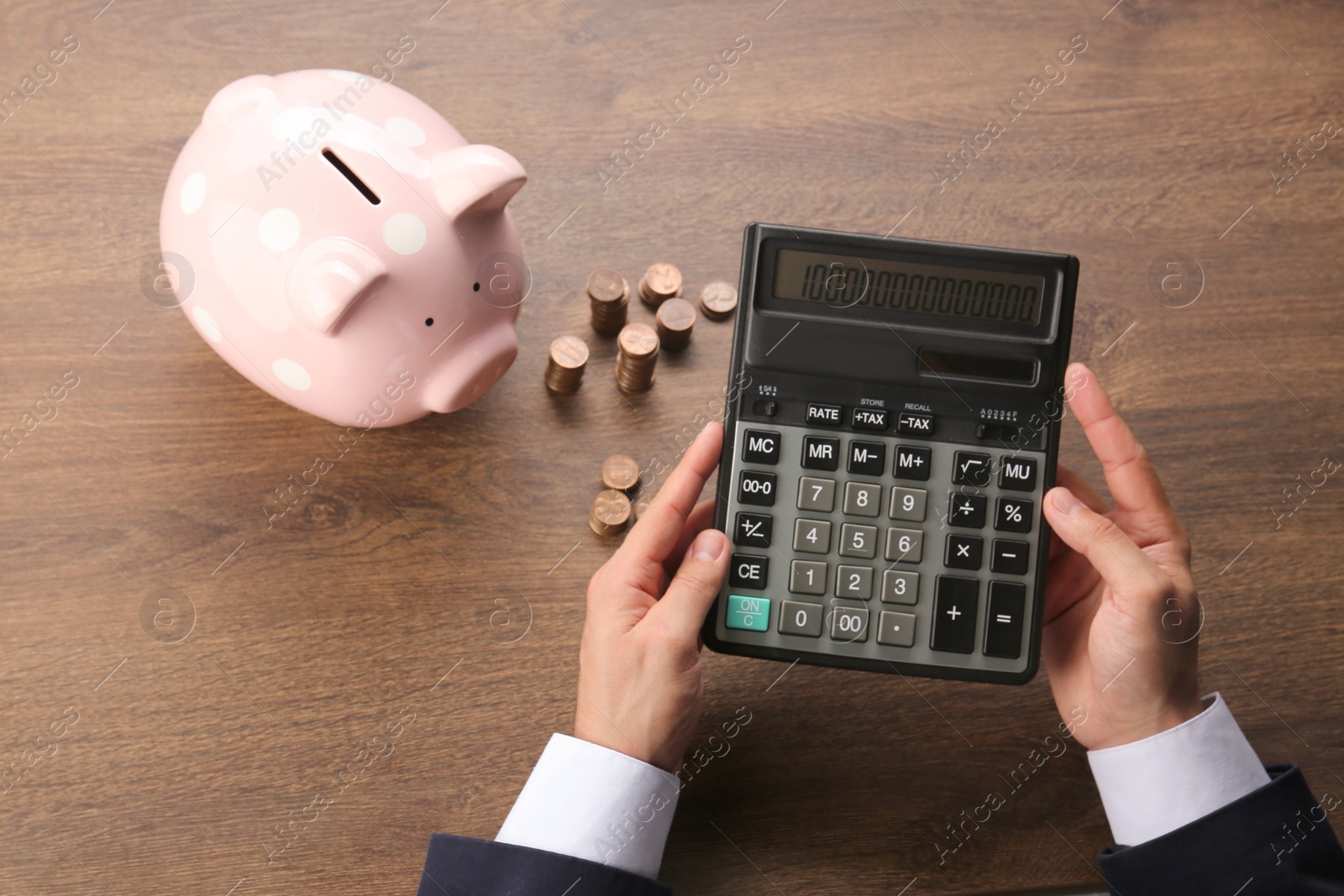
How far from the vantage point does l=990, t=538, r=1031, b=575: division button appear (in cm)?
65

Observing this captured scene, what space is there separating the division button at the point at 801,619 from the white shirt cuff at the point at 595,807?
0.40 ft

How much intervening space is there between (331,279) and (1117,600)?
0.51 metres

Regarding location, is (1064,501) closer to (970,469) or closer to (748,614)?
(970,469)

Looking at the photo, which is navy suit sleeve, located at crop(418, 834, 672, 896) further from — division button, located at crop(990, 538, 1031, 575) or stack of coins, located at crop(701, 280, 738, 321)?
stack of coins, located at crop(701, 280, 738, 321)

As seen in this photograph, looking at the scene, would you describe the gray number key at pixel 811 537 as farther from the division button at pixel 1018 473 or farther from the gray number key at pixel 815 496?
the division button at pixel 1018 473

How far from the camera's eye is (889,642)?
2.10 feet

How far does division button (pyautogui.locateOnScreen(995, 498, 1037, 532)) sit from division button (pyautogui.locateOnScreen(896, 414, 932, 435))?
0.22 ft

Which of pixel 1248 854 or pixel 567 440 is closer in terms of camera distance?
pixel 1248 854

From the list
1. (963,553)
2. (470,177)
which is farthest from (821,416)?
(470,177)

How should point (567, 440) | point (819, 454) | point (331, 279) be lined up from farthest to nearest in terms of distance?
1. point (567, 440)
2. point (819, 454)
3. point (331, 279)

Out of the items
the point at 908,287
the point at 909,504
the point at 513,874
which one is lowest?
the point at 513,874

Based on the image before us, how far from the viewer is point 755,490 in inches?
25.5

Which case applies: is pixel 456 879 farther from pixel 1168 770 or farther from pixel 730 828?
pixel 1168 770

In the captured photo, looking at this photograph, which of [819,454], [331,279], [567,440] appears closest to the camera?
[331,279]
